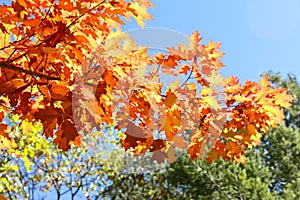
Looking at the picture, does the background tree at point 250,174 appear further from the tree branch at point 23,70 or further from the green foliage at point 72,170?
the tree branch at point 23,70

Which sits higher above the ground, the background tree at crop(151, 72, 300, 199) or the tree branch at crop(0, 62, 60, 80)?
the background tree at crop(151, 72, 300, 199)

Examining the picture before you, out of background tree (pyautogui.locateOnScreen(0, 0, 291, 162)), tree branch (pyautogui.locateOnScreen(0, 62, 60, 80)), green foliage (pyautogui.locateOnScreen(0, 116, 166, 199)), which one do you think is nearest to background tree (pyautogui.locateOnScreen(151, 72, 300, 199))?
green foliage (pyautogui.locateOnScreen(0, 116, 166, 199))

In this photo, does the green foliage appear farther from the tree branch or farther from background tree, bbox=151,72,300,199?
the tree branch

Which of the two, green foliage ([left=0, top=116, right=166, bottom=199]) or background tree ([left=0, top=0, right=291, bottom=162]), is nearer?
background tree ([left=0, top=0, right=291, bottom=162])

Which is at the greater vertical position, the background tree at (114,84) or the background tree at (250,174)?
the background tree at (250,174)

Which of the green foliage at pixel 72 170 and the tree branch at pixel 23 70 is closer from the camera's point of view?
the tree branch at pixel 23 70

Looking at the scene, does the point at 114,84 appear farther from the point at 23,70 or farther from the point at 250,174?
the point at 250,174

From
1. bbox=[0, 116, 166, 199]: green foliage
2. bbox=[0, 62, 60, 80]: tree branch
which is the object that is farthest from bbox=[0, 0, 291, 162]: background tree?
bbox=[0, 116, 166, 199]: green foliage

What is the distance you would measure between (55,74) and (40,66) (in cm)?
11

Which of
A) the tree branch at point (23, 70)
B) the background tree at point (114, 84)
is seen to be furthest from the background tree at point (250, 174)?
the tree branch at point (23, 70)

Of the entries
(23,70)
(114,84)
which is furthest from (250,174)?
(23,70)

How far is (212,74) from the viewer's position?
2330 millimetres

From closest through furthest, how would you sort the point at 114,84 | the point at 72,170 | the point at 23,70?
the point at 23,70
the point at 114,84
the point at 72,170

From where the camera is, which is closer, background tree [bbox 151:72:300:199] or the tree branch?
the tree branch
